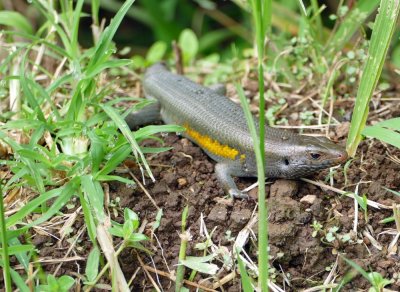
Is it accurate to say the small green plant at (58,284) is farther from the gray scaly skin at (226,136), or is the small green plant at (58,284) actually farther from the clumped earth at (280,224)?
the gray scaly skin at (226,136)

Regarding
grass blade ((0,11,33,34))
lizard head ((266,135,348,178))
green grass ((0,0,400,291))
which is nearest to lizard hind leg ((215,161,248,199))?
green grass ((0,0,400,291))

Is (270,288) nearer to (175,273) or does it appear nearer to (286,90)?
(175,273)

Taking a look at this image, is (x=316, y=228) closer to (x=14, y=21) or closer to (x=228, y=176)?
(x=228, y=176)

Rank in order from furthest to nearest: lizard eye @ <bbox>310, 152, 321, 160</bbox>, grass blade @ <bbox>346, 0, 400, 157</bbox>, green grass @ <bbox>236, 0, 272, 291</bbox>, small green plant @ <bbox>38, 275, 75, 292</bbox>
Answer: lizard eye @ <bbox>310, 152, 321, 160</bbox>, grass blade @ <bbox>346, 0, 400, 157</bbox>, small green plant @ <bbox>38, 275, 75, 292</bbox>, green grass @ <bbox>236, 0, 272, 291</bbox>

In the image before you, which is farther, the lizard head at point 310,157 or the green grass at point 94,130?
the lizard head at point 310,157

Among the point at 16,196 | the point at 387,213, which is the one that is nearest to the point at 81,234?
the point at 16,196

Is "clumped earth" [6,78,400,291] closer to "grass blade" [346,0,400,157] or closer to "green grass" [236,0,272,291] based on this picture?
"grass blade" [346,0,400,157]

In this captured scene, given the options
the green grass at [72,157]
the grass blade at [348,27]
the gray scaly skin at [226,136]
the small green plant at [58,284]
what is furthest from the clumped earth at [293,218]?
the grass blade at [348,27]

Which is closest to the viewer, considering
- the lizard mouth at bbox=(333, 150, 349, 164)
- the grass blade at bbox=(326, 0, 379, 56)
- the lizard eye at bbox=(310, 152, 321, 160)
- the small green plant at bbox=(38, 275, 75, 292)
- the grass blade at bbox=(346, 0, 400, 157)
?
the small green plant at bbox=(38, 275, 75, 292)
